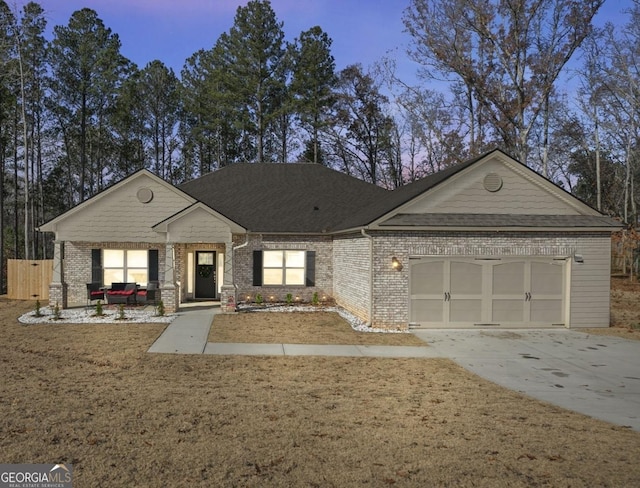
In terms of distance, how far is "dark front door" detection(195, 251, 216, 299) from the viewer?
1997 cm

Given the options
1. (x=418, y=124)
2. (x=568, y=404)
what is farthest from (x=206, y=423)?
(x=418, y=124)

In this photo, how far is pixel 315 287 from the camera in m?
19.6

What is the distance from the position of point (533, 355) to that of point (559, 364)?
86cm

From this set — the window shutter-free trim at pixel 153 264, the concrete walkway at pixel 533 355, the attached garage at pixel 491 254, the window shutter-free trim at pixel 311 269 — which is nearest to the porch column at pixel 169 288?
the concrete walkway at pixel 533 355

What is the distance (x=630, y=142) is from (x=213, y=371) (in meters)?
36.2

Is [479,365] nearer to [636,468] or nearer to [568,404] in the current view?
[568,404]

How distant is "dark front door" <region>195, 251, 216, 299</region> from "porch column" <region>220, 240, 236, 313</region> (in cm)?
319

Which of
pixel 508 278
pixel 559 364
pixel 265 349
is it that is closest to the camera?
pixel 559 364

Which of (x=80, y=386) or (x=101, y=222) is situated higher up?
(x=101, y=222)

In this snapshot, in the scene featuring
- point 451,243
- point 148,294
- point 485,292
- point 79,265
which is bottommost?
point 148,294

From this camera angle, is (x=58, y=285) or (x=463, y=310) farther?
(x=58, y=285)

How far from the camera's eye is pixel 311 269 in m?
19.6

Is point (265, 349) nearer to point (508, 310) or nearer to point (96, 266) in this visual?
point (508, 310)

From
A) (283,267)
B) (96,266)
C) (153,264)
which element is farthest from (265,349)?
(96,266)
